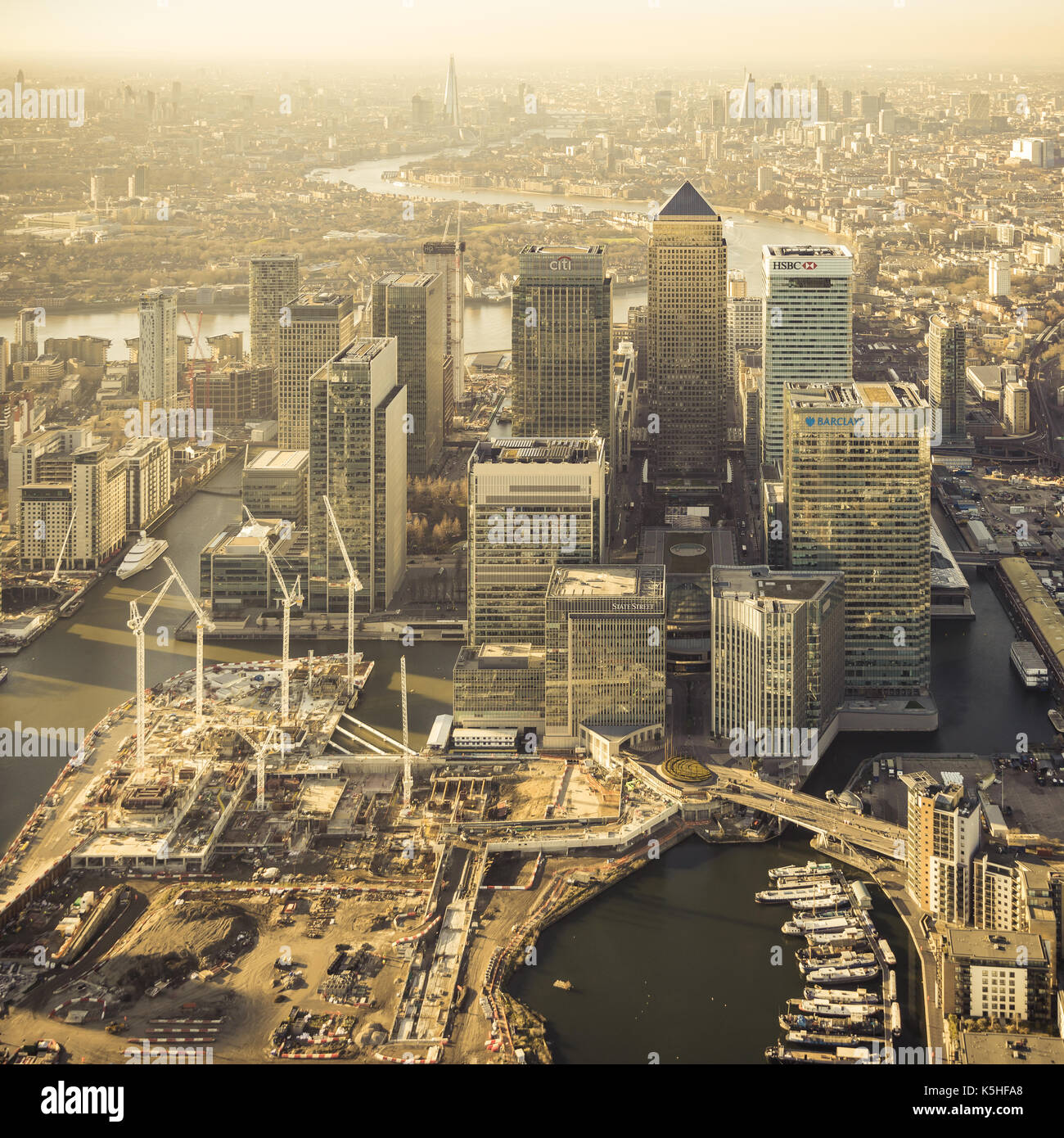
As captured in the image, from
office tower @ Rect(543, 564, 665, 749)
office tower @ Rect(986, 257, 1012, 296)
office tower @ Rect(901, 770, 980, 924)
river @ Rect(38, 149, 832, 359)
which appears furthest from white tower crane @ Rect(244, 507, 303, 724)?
office tower @ Rect(986, 257, 1012, 296)

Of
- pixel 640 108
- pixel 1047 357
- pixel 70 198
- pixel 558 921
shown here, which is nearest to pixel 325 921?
pixel 558 921

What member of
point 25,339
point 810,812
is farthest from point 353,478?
point 25,339

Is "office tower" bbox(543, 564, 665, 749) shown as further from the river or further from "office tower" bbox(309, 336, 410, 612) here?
the river

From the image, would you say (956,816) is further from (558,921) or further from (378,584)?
(378,584)

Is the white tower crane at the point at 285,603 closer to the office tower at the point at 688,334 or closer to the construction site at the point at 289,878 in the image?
the construction site at the point at 289,878

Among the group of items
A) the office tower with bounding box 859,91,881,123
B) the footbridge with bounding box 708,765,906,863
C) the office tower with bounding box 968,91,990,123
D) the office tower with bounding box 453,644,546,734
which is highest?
the office tower with bounding box 859,91,881,123

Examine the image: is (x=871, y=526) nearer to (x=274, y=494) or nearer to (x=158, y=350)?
(x=274, y=494)

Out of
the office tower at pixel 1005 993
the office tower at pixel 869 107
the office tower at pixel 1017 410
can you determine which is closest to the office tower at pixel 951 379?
the office tower at pixel 1017 410
